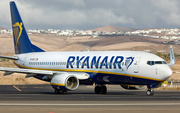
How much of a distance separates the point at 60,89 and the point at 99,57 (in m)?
5.47

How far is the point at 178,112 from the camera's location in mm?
19656

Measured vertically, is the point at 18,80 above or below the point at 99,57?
below

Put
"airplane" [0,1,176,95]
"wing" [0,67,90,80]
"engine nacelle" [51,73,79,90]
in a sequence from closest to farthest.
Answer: "airplane" [0,1,176,95]
"engine nacelle" [51,73,79,90]
"wing" [0,67,90,80]

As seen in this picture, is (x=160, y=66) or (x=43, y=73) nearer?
(x=160, y=66)

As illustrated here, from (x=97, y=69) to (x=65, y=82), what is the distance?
149 inches

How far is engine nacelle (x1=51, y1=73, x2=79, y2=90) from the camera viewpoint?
1427 inches

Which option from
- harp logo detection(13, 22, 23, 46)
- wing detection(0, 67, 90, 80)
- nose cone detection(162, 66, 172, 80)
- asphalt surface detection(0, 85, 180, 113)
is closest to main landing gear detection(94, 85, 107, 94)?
wing detection(0, 67, 90, 80)

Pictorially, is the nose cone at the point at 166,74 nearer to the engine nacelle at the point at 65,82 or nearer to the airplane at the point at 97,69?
the airplane at the point at 97,69

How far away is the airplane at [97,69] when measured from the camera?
3391 cm

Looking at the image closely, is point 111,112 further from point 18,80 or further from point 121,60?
point 18,80

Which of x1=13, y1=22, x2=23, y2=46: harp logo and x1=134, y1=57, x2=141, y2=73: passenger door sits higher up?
x1=13, y1=22, x2=23, y2=46: harp logo

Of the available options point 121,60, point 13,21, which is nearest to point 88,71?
point 121,60

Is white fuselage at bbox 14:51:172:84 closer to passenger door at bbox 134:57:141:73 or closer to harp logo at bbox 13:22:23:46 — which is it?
passenger door at bbox 134:57:141:73

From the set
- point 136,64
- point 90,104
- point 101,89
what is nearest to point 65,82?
point 101,89
